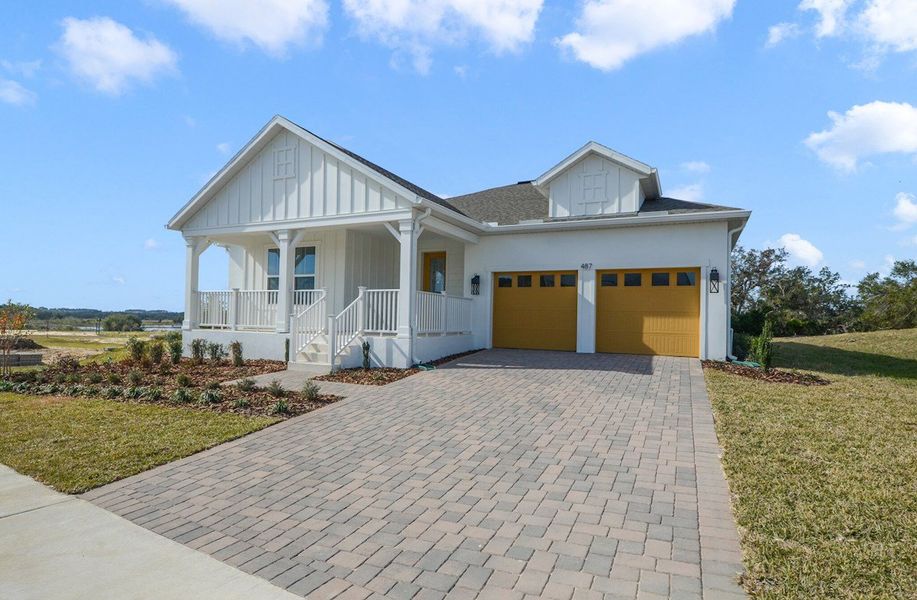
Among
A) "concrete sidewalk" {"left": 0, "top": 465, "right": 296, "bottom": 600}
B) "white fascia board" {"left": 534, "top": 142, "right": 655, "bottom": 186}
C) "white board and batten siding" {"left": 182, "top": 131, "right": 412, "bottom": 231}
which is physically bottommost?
"concrete sidewalk" {"left": 0, "top": 465, "right": 296, "bottom": 600}

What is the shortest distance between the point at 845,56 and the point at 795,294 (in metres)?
28.4

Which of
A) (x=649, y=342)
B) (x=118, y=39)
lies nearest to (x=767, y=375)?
(x=649, y=342)

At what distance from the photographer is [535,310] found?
14000mm

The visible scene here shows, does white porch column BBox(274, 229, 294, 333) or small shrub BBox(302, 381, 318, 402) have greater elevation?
white porch column BBox(274, 229, 294, 333)

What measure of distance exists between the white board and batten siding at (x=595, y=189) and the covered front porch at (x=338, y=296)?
2876 millimetres

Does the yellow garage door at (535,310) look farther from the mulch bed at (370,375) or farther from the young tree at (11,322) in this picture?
the young tree at (11,322)

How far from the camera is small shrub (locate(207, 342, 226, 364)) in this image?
13070mm

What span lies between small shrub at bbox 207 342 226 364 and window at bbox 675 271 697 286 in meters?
12.2

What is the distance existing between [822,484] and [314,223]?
11.3m

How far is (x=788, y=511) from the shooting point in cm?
382

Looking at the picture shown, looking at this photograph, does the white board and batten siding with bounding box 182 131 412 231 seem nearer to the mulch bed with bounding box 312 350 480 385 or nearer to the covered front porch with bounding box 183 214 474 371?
the covered front porch with bounding box 183 214 474 371

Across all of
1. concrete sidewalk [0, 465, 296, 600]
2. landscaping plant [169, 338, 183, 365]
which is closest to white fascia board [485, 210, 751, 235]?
landscaping plant [169, 338, 183, 365]

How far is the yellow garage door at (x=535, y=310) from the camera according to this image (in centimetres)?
1366

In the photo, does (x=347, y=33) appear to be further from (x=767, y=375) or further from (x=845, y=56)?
(x=767, y=375)
